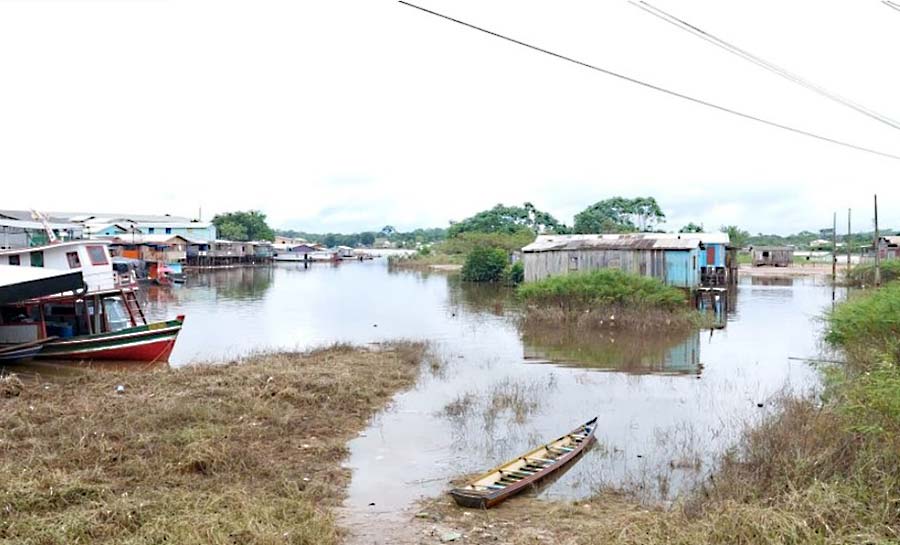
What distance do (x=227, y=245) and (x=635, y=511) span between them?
72.0m

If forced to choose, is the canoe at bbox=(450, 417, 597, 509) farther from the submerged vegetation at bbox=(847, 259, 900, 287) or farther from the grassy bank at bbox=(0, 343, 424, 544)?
the submerged vegetation at bbox=(847, 259, 900, 287)

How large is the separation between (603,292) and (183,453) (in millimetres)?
18429

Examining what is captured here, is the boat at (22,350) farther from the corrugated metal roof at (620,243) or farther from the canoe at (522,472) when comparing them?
the corrugated metal roof at (620,243)

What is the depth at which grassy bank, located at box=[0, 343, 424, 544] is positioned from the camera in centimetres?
610

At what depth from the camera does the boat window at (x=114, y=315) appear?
18906 millimetres

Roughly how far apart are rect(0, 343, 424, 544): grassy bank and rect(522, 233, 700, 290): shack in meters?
21.1

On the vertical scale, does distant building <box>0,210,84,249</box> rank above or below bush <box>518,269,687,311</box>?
above

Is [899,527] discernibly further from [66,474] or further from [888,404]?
[66,474]

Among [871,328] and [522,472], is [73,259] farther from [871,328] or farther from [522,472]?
[871,328]

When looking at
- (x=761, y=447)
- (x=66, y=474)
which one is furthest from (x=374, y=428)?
(x=761, y=447)

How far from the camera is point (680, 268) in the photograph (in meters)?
32.5

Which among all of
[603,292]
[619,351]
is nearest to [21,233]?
[603,292]

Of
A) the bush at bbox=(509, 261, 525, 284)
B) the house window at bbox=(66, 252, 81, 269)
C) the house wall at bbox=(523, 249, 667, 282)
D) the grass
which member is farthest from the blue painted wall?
the house window at bbox=(66, 252, 81, 269)

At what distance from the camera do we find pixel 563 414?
40.8ft
